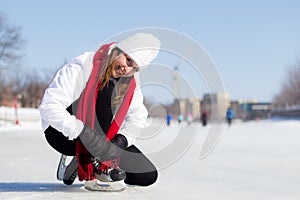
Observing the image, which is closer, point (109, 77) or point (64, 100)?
point (64, 100)

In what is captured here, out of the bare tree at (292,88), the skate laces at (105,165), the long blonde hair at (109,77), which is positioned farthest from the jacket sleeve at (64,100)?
the bare tree at (292,88)

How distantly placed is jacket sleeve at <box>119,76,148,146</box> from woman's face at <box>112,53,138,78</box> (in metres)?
0.24

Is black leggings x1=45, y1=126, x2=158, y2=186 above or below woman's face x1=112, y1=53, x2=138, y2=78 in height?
below

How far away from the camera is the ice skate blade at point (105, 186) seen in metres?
2.68

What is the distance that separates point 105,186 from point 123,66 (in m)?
0.76

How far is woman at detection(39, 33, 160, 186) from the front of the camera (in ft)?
7.68

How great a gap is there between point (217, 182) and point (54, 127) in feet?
4.74

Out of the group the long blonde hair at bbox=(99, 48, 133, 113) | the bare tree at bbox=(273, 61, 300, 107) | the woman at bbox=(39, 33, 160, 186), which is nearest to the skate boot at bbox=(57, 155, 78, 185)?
the woman at bbox=(39, 33, 160, 186)

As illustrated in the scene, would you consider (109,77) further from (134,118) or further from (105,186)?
(105,186)

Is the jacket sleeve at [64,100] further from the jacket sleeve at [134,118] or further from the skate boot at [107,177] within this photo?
the jacket sleeve at [134,118]

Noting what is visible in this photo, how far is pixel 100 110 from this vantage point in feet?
8.68

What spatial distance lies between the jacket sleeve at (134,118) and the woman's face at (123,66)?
0.24m

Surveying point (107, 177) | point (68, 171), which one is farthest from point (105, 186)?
point (68, 171)

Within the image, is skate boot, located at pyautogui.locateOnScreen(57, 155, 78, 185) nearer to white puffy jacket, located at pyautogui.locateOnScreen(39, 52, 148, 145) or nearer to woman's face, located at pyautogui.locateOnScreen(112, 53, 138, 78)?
white puffy jacket, located at pyautogui.locateOnScreen(39, 52, 148, 145)
